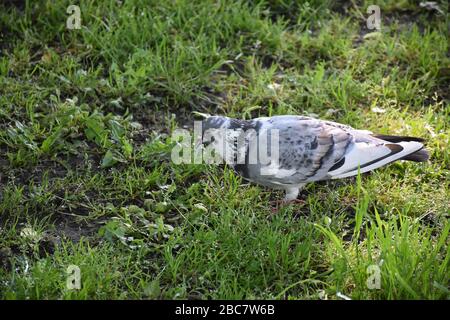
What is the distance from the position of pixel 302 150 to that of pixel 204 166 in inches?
27.3

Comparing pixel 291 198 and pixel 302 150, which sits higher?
pixel 302 150

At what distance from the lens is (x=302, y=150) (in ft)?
13.8

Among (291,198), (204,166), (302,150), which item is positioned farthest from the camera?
(204,166)

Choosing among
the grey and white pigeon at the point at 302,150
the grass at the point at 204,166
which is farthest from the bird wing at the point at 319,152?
the grass at the point at 204,166

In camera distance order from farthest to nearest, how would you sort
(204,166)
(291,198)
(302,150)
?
(204,166) → (291,198) → (302,150)

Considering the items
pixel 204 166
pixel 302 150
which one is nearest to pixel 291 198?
pixel 302 150

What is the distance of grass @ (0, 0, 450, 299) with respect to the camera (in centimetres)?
374

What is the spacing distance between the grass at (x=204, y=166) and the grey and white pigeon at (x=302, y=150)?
189 millimetres

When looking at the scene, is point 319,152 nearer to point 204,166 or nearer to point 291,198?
point 291,198

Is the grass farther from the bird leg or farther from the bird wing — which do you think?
the bird wing

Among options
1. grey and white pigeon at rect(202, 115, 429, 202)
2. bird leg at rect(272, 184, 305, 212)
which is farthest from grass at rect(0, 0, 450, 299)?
grey and white pigeon at rect(202, 115, 429, 202)

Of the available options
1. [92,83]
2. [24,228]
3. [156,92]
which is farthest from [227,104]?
[24,228]

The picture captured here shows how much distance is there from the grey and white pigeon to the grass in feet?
0.62
